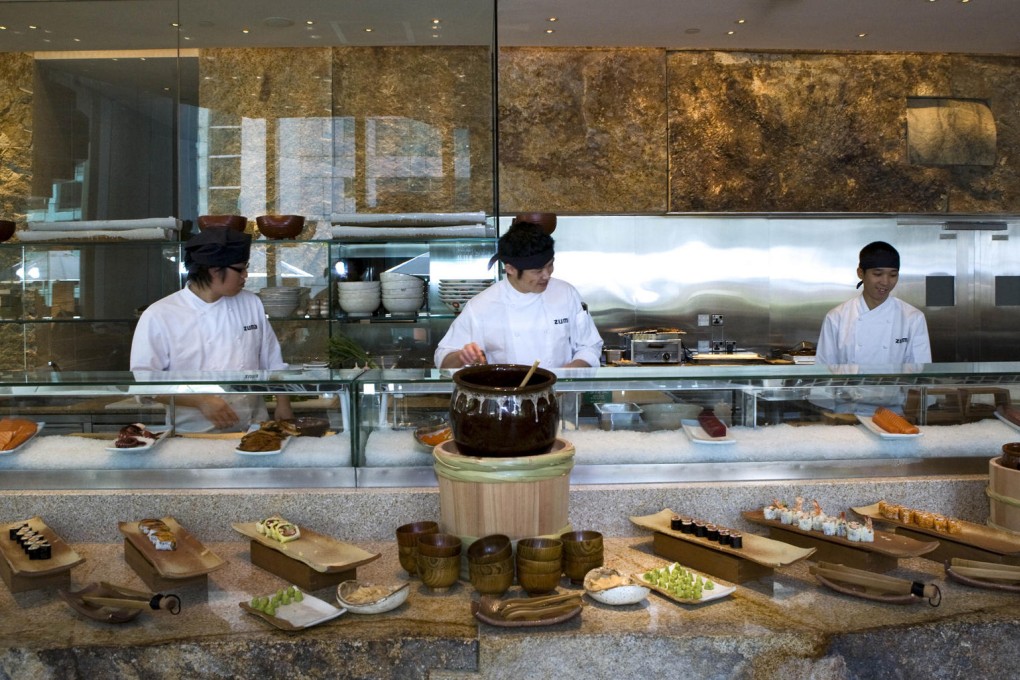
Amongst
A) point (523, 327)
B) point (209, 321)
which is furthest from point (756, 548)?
point (209, 321)

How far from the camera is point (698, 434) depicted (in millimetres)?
2588

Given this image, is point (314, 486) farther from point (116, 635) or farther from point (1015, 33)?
point (1015, 33)

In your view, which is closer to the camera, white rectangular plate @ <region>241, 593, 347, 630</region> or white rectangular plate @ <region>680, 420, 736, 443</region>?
white rectangular plate @ <region>241, 593, 347, 630</region>

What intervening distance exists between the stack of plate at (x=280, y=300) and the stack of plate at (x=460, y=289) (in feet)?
2.68

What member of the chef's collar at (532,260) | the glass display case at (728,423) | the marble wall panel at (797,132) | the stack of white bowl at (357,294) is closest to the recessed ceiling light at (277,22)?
the stack of white bowl at (357,294)

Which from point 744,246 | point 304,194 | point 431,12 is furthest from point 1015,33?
point 304,194

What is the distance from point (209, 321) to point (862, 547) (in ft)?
9.77

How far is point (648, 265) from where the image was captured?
23.4ft

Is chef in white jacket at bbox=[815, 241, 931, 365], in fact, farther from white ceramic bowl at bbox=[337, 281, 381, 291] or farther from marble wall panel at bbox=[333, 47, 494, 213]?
white ceramic bowl at bbox=[337, 281, 381, 291]

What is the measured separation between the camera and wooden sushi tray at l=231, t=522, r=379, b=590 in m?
2.10

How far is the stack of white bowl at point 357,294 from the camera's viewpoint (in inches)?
185

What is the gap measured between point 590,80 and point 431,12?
179 cm

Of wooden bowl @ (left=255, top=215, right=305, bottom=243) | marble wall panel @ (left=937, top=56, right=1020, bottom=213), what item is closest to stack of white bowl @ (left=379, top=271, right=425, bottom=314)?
wooden bowl @ (left=255, top=215, right=305, bottom=243)

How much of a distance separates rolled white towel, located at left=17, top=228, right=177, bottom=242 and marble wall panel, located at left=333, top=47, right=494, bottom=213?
3.36ft
